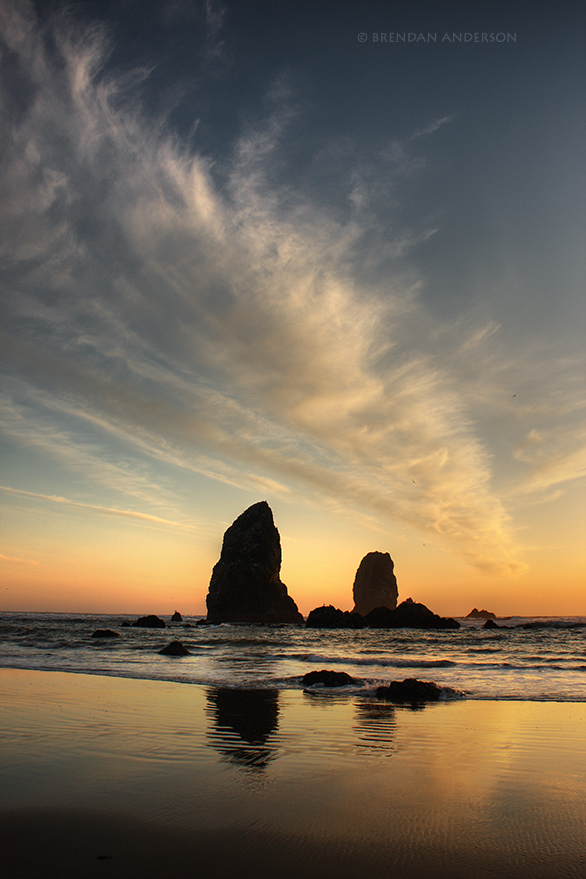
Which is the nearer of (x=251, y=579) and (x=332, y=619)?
(x=332, y=619)

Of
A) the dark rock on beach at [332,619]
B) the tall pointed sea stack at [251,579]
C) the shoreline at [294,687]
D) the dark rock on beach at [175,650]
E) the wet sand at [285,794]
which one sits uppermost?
the tall pointed sea stack at [251,579]

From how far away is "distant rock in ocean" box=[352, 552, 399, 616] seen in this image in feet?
472

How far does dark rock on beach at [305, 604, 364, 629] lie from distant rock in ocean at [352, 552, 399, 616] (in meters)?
63.6

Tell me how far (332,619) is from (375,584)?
2689 inches

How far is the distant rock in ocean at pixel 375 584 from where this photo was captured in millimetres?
144000

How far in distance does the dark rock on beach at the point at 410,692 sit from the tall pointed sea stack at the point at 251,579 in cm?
8022

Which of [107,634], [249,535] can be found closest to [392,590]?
[249,535]

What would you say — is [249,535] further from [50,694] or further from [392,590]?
[50,694]

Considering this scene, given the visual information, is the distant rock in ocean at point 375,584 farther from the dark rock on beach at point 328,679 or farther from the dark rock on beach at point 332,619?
the dark rock on beach at point 328,679

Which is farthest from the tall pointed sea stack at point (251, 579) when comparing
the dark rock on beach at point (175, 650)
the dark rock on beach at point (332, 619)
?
the dark rock on beach at point (175, 650)

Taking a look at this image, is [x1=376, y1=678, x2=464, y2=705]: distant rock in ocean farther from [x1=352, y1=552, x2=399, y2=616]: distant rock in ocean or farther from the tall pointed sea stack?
[x1=352, y1=552, x2=399, y2=616]: distant rock in ocean

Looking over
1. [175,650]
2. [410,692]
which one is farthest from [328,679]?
[175,650]

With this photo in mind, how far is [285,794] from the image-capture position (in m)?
5.05

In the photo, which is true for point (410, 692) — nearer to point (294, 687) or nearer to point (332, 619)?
point (294, 687)
